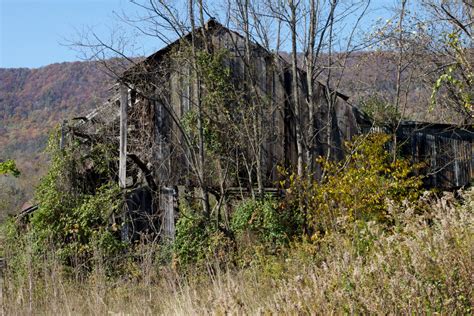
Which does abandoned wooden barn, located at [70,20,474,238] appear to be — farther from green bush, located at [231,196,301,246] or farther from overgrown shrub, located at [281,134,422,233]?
overgrown shrub, located at [281,134,422,233]

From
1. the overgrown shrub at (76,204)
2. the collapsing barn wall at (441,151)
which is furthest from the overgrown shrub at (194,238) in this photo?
the collapsing barn wall at (441,151)

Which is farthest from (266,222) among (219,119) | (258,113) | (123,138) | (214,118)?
(123,138)

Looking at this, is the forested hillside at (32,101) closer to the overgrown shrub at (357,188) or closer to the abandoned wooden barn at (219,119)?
the abandoned wooden barn at (219,119)

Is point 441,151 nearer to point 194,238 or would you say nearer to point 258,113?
point 258,113

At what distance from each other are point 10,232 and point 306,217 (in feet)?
24.4

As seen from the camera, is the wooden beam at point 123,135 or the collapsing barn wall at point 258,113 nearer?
the collapsing barn wall at point 258,113

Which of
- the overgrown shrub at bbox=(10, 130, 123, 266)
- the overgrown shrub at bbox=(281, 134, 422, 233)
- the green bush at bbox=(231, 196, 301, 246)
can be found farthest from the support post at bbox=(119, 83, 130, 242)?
the overgrown shrub at bbox=(281, 134, 422, 233)

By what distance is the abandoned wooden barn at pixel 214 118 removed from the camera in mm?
14812

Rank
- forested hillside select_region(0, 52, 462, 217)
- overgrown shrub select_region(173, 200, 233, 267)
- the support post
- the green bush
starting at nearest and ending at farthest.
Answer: overgrown shrub select_region(173, 200, 233, 267) → the green bush → the support post → forested hillside select_region(0, 52, 462, 217)

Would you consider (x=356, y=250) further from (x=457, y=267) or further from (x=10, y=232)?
(x=10, y=232)

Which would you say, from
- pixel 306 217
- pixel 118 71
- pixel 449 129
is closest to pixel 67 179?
pixel 118 71

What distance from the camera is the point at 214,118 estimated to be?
49.1ft

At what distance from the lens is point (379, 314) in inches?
158

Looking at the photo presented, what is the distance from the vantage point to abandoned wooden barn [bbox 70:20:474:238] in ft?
48.6
